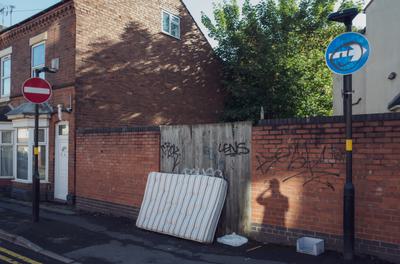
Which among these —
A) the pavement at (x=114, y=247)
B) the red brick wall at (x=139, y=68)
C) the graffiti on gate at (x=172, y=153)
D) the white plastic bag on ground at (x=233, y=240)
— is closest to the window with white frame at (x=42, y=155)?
the red brick wall at (x=139, y=68)

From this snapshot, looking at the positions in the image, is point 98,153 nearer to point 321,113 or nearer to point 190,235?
point 190,235

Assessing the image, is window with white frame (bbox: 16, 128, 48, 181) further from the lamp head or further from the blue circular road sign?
the lamp head

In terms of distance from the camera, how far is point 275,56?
16672 mm

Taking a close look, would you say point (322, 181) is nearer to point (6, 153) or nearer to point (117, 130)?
point (117, 130)

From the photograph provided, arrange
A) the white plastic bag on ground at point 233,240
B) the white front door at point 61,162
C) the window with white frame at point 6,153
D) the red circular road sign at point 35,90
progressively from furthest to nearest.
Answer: the window with white frame at point 6,153
the white front door at point 61,162
the red circular road sign at point 35,90
the white plastic bag on ground at point 233,240

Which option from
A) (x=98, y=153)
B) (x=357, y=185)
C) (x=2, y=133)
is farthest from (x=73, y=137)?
(x=357, y=185)

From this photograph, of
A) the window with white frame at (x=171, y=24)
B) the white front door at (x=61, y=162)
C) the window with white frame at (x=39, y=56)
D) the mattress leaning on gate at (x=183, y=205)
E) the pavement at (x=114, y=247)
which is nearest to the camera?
the pavement at (x=114, y=247)

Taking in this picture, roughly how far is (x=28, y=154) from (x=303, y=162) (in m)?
10.5

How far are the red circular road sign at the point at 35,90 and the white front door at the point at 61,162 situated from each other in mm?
3222

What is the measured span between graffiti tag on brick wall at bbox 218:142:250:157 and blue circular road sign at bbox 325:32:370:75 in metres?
2.34

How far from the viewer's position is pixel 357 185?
233 inches

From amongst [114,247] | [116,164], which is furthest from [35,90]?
[114,247]

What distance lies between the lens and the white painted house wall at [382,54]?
36.4 ft

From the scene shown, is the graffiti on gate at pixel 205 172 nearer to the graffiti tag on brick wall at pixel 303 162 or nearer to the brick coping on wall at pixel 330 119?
the graffiti tag on brick wall at pixel 303 162
